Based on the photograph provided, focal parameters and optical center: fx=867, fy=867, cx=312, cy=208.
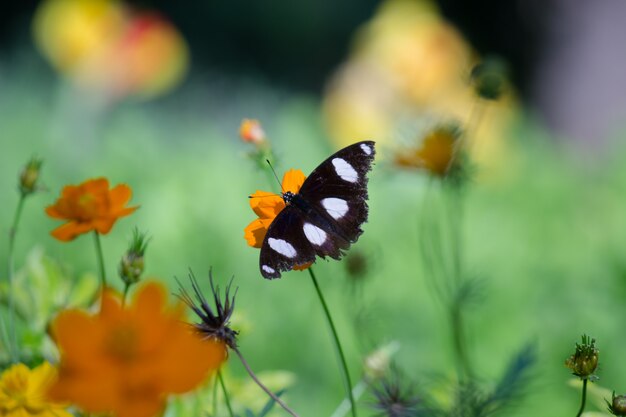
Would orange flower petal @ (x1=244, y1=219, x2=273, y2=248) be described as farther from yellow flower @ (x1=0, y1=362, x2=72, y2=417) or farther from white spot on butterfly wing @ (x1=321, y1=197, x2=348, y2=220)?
yellow flower @ (x1=0, y1=362, x2=72, y2=417)

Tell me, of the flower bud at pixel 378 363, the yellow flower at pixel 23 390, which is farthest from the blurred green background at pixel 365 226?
the yellow flower at pixel 23 390

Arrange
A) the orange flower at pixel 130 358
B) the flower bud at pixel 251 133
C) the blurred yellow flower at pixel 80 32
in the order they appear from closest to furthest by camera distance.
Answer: the orange flower at pixel 130 358
the flower bud at pixel 251 133
the blurred yellow flower at pixel 80 32

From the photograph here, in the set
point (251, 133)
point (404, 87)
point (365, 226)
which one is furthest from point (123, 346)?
point (404, 87)

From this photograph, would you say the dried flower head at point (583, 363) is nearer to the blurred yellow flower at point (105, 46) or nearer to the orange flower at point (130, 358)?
the orange flower at point (130, 358)

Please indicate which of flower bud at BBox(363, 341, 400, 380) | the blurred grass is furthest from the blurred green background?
flower bud at BBox(363, 341, 400, 380)

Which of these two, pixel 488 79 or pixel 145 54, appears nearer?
pixel 488 79

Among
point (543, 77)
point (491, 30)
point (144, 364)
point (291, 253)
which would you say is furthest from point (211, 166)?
point (491, 30)

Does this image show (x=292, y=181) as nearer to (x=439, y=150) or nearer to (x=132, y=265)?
(x=132, y=265)

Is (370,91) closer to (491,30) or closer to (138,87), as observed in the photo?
(138,87)
